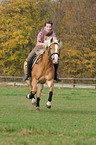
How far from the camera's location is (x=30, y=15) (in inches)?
1988

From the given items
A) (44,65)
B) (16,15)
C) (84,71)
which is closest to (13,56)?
(16,15)

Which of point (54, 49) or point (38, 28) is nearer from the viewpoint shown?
point (54, 49)

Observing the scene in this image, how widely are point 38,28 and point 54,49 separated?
39.3 meters

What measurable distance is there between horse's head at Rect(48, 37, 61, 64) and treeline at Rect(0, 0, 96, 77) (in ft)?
112

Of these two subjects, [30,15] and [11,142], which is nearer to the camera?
[11,142]

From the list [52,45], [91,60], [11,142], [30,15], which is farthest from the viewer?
[30,15]

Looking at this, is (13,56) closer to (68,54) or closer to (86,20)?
(68,54)

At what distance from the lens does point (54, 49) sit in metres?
12.1

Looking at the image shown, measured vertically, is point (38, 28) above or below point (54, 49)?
below

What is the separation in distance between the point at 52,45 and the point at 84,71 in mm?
36028

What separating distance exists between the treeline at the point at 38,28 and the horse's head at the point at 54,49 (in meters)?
34.2

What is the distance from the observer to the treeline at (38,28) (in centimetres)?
4756

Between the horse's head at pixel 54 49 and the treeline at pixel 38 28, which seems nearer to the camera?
the horse's head at pixel 54 49

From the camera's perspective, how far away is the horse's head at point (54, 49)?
1186 cm
